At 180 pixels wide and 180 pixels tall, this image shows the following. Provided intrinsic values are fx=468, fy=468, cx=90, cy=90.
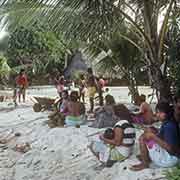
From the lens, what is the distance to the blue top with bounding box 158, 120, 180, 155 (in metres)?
6.12

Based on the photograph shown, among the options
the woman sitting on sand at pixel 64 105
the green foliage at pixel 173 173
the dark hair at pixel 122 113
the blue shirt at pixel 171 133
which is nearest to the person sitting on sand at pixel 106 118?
the dark hair at pixel 122 113

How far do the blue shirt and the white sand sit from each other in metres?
0.41

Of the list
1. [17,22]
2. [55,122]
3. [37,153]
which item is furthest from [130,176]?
[55,122]

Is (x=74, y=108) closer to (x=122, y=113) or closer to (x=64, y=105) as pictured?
(x=64, y=105)

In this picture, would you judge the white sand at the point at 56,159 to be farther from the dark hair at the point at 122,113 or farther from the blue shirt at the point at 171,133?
the dark hair at the point at 122,113

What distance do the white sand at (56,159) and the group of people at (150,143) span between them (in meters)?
0.13

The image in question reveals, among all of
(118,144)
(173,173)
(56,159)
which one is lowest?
(56,159)

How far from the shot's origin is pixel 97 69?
14.8 meters

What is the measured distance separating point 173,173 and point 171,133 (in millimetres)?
593

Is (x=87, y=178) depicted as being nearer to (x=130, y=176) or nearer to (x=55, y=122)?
(x=130, y=176)

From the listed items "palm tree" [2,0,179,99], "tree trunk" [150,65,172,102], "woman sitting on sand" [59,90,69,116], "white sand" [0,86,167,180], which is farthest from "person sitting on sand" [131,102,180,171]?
"woman sitting on sand" [59,90,69,116]

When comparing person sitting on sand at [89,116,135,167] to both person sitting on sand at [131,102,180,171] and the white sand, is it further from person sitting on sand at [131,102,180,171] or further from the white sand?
person sitting on sand at [131,102,180,171]

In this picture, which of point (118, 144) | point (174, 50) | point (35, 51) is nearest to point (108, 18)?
point (174, 50)

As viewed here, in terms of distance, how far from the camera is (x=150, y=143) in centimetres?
630
